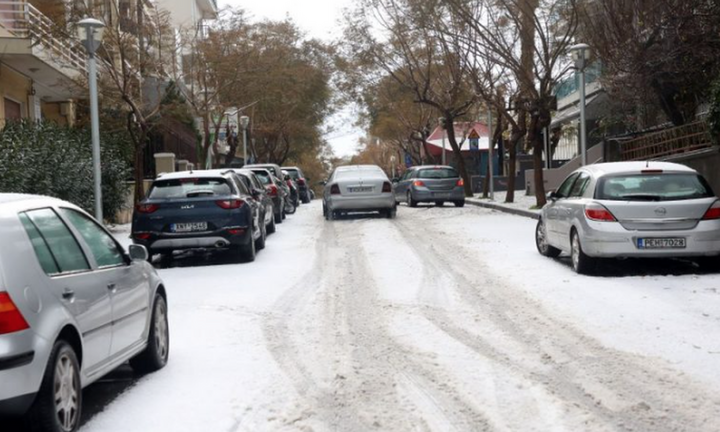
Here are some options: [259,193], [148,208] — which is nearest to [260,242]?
[259,193]

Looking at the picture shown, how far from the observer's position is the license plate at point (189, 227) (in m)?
15.7

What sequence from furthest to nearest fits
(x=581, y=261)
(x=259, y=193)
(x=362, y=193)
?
(x=362, y=193), (x=259, y=193), (x=581, y=261)

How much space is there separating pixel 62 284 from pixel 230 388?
5.60 feet

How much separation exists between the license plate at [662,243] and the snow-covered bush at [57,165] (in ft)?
36.5

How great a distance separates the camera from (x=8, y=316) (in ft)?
16.5

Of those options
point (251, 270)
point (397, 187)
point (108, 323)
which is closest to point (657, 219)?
point (251, 270)

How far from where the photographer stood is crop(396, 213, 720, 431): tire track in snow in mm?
5934

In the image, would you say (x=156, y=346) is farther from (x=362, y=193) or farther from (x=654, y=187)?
(x=362, y=193)

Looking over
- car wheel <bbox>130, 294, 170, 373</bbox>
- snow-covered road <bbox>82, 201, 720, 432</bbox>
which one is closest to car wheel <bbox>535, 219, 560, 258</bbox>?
snow-covered road <bbox>82, 201, 720, 432</bbox>

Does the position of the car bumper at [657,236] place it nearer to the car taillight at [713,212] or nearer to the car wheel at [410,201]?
the car taillight at [713,212]

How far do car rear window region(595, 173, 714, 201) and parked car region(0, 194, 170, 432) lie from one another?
24.9ft

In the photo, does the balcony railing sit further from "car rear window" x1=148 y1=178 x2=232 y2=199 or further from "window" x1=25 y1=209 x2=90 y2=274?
"window" x1=25 y1=209 x2=90 y2=274

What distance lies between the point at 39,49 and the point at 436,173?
14598 mm

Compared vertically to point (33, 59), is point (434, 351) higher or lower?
lower
